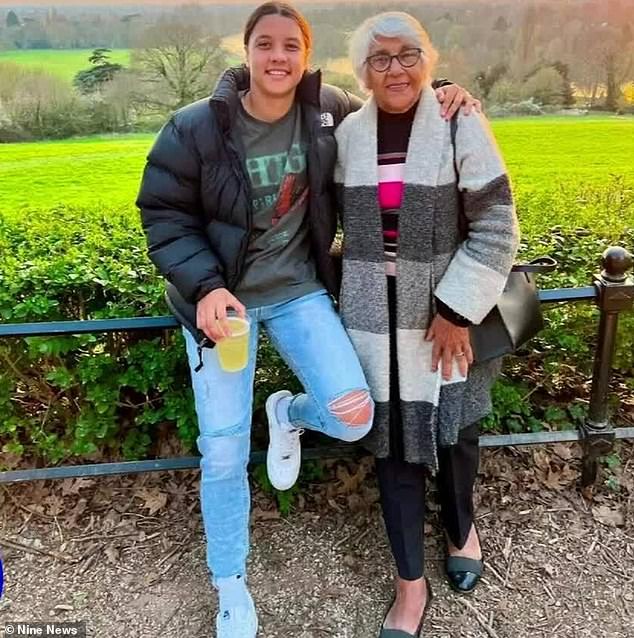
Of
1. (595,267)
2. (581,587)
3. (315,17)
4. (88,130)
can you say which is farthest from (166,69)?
(581,587)

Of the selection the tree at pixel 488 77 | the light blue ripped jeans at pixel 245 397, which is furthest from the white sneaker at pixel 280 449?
the tree at pixel 488 77

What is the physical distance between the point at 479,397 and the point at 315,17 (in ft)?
5.86

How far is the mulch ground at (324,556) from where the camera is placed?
2.26 meters

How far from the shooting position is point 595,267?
2.62m

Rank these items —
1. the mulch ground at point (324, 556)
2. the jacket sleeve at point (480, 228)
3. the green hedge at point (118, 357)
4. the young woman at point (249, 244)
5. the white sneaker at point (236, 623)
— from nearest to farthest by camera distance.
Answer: the jacket sleeve at point (480, 228) < the young woman at point (249, 244) < the white sneaker at point (236, 623) < the mulch ground at point (324, 556) < the green hedge at point (118, 357)

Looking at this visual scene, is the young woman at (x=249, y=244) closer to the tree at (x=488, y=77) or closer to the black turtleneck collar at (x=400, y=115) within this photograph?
the black turtleneck collar at (x=400, y=115)

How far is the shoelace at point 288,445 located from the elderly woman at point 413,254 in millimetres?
265


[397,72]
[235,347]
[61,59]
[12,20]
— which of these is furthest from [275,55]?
[12,20]

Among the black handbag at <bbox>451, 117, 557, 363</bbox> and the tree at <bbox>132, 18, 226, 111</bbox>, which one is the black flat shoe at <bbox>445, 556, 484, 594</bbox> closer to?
the black handbag at <bbox>451, 117, 557, 363</bbox>

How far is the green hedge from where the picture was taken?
2443 millimetres

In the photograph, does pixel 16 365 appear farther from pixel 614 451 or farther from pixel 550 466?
pixel 614 451

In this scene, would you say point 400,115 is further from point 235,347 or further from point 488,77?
point 488,77

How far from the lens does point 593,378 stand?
8.32ft

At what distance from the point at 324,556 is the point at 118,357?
3.09ft
